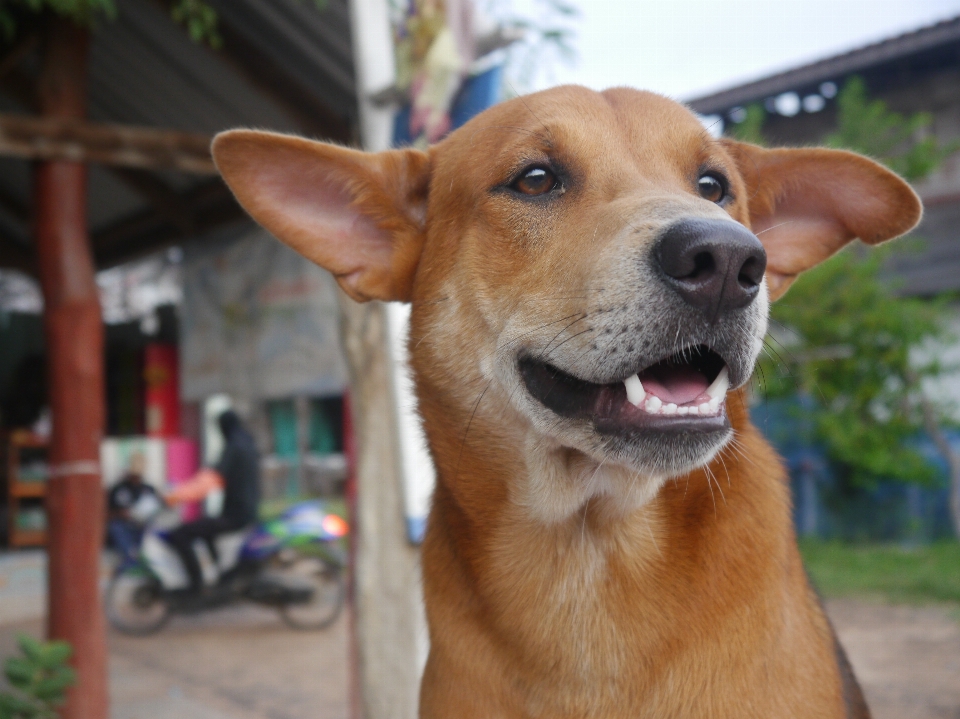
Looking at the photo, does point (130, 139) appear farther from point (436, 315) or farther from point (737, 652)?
point (737, 652)

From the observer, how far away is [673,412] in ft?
4.95

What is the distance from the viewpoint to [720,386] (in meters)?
1.53

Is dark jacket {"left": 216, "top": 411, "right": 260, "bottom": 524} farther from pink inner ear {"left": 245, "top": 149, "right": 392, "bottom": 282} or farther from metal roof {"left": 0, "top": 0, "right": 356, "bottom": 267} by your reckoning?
pink inner ear {"left": 245, "top": 149, "right": 392, "bottom": 282}

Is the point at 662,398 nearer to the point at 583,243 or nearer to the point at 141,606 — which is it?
the point at 583,243

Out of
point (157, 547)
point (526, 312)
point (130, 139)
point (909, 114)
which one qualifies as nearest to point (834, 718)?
point (526, 312)

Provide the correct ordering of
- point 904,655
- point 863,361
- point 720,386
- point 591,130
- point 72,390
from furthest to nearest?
point 863,361 → point 904,655 → point 72,390 → point 591,130 → point 720,386

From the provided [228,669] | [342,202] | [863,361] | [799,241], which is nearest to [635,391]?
[799,241]

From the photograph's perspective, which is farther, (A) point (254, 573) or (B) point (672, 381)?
(A) point (254, 573)

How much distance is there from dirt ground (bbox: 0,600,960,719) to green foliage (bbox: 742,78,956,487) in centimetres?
238

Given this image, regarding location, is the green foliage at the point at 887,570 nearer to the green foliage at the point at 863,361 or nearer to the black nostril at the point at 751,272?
the green foliage at the point at 863,361

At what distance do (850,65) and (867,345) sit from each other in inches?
140

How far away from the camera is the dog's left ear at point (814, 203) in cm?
199

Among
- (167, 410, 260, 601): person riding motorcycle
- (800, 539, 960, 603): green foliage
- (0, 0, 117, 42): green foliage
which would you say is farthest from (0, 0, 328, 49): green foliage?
(800, 539, 960, 603): green foliage

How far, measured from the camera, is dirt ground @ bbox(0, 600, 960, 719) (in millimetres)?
4586
